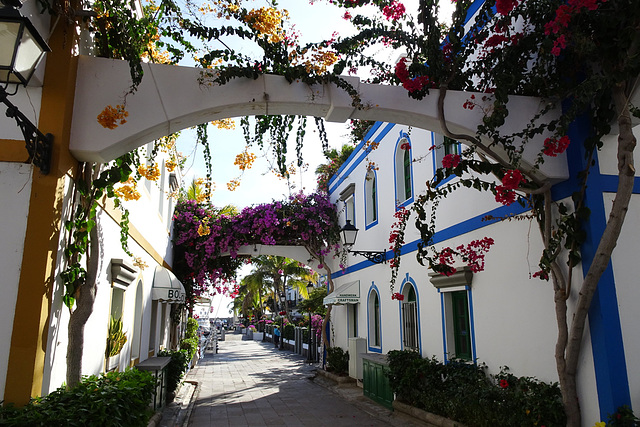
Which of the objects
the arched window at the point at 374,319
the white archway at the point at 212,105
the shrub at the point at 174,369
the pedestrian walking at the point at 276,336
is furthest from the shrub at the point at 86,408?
the pedestrian walking at the point at 276,336

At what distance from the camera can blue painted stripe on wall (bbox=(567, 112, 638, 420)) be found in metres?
4.68

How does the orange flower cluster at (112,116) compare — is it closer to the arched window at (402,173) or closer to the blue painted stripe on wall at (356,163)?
the arched window at (402,173)

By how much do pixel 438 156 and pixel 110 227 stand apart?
5.56 metres

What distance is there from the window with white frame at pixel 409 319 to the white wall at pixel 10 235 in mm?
7064

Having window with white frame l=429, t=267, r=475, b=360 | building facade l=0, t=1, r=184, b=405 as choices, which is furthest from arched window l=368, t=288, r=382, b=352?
A: building facade l=0, t=1, r=184, b=405

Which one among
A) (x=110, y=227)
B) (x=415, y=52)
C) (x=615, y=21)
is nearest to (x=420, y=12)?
(x=415, y=52)

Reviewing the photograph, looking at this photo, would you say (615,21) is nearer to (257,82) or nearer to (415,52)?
(415,52)

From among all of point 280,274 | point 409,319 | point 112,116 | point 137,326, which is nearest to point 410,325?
point 409,319

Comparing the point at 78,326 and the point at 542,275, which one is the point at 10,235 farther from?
the point at 542,275

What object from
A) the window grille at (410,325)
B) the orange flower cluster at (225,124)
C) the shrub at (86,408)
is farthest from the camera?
the window grille at (410,325)

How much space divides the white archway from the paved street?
16.5 ft

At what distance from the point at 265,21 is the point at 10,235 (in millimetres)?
3069

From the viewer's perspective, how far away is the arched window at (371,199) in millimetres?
12164

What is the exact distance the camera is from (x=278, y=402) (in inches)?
411
